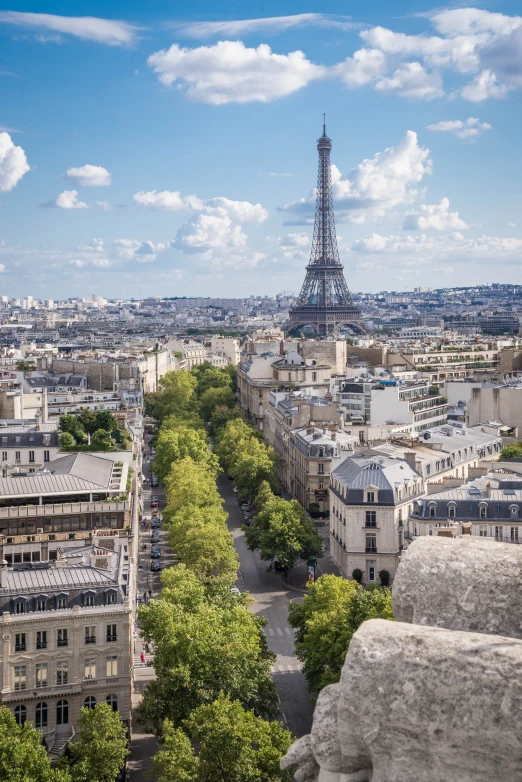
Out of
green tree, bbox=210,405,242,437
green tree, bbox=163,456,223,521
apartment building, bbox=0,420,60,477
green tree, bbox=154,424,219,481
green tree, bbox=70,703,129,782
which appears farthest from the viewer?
green tree, bbox=210,405,242,437

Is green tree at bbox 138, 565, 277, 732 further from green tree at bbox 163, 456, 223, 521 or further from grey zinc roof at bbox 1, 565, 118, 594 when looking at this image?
green tree at bbox 163, 456, 223, 521

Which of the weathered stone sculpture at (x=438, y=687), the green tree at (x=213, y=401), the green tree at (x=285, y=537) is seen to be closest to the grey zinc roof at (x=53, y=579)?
the green tree at (x=285, y=537)

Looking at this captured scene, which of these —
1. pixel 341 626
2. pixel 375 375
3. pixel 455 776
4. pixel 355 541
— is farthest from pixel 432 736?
pixel 375 375

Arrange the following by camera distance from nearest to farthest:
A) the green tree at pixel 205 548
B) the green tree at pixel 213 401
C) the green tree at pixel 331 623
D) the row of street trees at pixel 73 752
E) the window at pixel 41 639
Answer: the row of street trees at pixel 73 752 < the window at pixel 41 639 < the green tree at pixel 331 623 < the green tree at pixel 205 548 < the green tree at pixel 213 401

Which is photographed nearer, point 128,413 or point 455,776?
point 455,776

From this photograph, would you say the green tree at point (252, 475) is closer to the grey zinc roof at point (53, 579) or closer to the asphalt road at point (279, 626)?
the asphalt road at point (279, 626)

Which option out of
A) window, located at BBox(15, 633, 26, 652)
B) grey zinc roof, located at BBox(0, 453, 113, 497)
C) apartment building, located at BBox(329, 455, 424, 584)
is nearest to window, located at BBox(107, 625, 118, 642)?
window, located at BBox(15, 633, 26, 652)

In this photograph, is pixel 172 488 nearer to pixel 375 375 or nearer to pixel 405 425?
pixel 405 425
